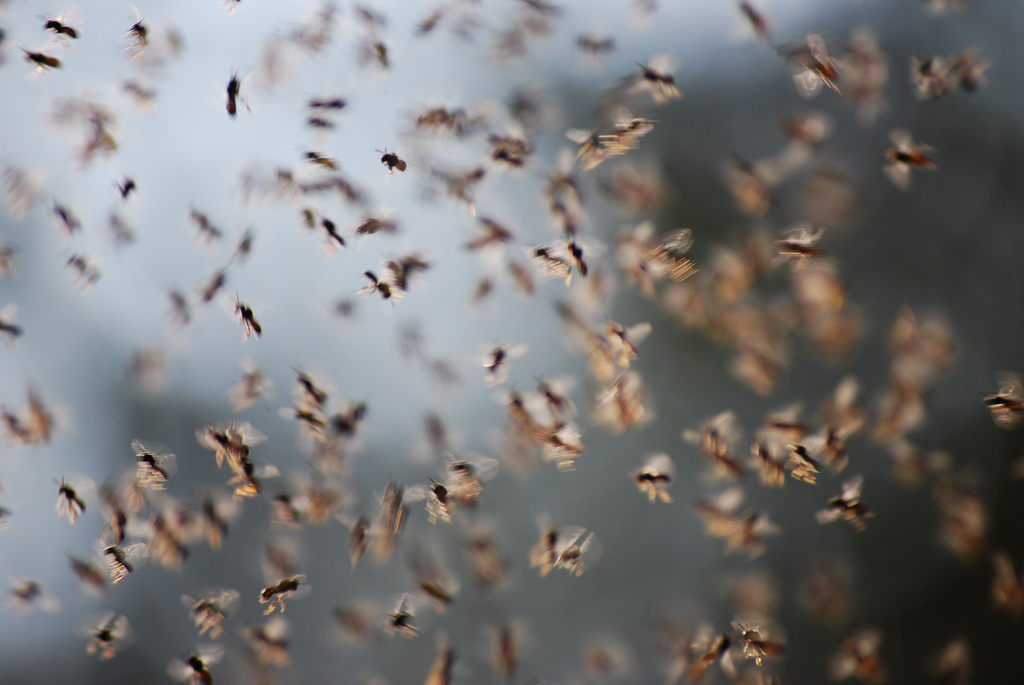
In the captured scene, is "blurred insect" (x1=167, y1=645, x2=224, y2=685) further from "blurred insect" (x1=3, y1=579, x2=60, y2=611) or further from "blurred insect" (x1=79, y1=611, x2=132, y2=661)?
"blurred insect" (x1=3, y1=579, x2=60, y2=611)

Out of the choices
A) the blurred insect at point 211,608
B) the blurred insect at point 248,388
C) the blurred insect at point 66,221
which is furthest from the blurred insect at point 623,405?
the blurred insect at point 66,221

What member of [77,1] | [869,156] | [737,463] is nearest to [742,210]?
[869,156]

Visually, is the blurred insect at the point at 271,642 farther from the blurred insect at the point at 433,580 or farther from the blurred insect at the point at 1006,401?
the blurred insect at the point at 1006,401

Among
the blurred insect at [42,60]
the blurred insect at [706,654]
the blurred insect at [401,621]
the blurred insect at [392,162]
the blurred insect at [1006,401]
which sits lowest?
the blurred insect at [706,654]

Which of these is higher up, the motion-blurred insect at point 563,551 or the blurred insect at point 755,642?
the motion-blurred insect at point 563,551

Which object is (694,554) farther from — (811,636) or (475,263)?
(475,263)

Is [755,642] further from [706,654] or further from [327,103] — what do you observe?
[327,103]

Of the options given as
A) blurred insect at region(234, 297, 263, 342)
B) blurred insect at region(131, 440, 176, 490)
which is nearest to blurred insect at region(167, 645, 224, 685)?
blurred insect at region(131, 440, 176, 490)

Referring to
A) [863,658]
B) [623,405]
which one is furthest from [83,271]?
[863,658]
